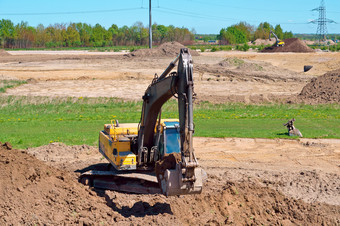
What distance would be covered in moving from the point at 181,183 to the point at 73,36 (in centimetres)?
11131

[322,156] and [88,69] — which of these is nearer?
[322,156]

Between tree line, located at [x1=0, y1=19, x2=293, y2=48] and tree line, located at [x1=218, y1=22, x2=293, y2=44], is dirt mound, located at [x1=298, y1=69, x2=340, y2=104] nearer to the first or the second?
tree line, located at [x1=0, y1=19, x2=293, y2=48]

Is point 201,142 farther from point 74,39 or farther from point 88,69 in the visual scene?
point 74,39

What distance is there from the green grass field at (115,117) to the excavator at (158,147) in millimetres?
6568

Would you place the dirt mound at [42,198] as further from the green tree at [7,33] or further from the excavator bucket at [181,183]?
the green tree at [7,33]

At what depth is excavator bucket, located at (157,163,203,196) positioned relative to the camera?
10250 mm

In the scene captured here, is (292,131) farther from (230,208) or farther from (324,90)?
(324,90)

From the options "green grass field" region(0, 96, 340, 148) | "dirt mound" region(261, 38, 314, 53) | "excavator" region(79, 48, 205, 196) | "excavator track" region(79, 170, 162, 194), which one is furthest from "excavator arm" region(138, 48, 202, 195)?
"dirt mound" region(261, 38, 314, 53)

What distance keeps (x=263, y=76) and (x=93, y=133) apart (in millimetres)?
27558

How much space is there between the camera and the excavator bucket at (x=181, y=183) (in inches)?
404

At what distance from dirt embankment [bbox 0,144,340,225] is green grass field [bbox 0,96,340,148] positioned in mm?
7577

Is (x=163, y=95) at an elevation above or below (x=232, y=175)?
above

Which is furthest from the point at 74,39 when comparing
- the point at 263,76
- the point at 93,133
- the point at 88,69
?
the point at 93,133

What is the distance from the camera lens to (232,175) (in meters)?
16.4
